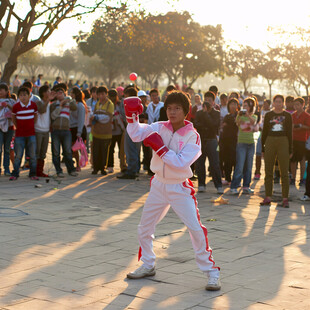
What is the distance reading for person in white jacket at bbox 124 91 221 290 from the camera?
5.37m

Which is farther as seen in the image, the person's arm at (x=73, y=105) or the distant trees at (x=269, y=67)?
the distant trees at (x=269, y=67)

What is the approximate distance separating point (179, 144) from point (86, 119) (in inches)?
336

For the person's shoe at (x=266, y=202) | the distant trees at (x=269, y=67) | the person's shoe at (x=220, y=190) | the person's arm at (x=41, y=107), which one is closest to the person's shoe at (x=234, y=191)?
the person's shoe at (x=220, y=190)

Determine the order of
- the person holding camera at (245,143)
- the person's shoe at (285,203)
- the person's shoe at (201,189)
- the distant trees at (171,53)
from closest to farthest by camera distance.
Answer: the person's shoe at (285,203) < the person holding camera at (245,143) < the person's shoe at (201,189) < the distant trees at (171,53)

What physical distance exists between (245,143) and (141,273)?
611 centimetres

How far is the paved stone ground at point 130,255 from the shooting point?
5.09m

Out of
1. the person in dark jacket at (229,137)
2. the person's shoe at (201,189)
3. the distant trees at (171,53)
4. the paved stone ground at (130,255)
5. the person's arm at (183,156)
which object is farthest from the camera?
the distant trees at (171,53)

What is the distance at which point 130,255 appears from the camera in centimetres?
654

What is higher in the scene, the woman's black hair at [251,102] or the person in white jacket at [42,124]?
the woman's black hair at [251,102]

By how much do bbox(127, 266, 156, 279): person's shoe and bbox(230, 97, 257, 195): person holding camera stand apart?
579 cm

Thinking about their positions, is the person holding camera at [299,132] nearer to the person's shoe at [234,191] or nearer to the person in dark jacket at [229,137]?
the person in dark jacket at [229,137]

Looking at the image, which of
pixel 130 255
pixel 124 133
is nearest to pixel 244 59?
pixel 124 133

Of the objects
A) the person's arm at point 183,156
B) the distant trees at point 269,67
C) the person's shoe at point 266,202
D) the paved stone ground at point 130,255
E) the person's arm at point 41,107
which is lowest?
the paved stone ground at point 130,255

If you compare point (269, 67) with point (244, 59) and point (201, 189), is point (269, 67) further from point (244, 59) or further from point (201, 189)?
point (201, 189)
